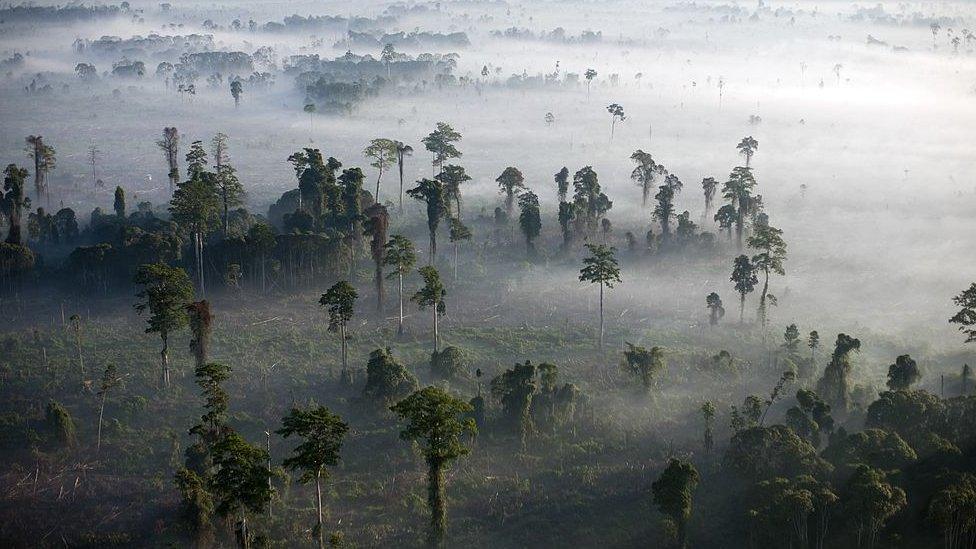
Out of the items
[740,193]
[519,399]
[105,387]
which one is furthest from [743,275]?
[105,387]

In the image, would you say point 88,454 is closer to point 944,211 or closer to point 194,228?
point 194,228

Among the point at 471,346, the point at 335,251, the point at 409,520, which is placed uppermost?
the point at 335,251

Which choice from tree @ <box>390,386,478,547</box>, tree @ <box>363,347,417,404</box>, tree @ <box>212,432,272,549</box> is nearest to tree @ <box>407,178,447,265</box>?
tree @ <box>363,347,417,404</box>

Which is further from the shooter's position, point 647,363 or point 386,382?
point 647,363

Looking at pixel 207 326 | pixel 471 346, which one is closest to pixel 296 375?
pixel 207 326

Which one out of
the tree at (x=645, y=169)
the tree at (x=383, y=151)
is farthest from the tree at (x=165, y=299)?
the tree at (x=645, y=169)

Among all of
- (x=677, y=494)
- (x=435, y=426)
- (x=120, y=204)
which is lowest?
(x=677, y=494)

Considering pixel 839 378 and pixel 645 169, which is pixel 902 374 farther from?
pixel 645 169
